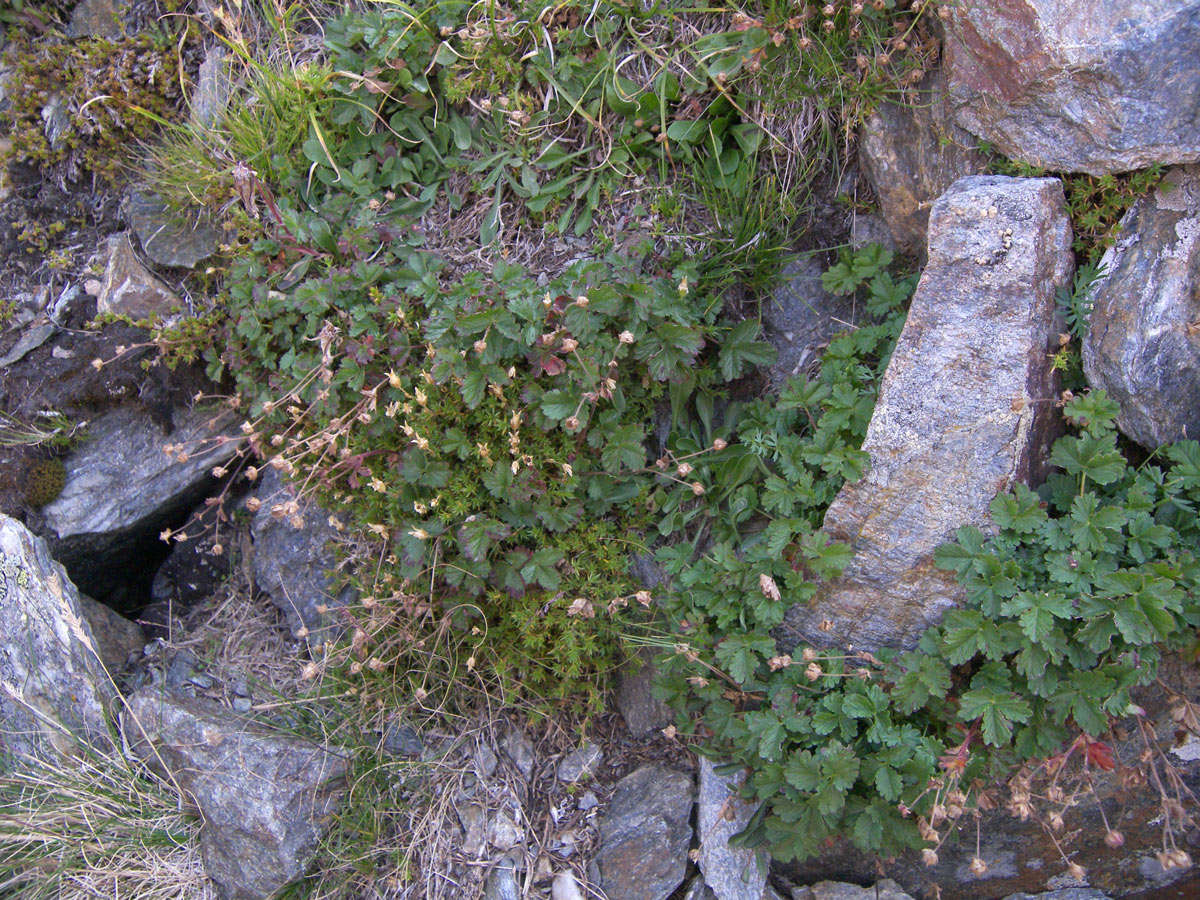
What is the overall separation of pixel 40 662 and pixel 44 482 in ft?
2.86

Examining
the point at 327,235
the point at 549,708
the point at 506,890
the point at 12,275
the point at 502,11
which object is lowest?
the point at 506,890

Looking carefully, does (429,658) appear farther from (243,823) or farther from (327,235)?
(327,235)

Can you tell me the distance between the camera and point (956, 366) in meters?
2.57

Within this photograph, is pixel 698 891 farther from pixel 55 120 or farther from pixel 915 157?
pixel 55 120

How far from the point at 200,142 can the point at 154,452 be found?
153 centimetres

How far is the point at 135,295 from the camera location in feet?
12.1

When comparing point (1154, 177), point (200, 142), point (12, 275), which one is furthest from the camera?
point (12, 275)

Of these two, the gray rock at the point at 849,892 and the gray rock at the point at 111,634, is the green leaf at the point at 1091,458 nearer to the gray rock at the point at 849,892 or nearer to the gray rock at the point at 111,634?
the gray rock at the point at 849,892

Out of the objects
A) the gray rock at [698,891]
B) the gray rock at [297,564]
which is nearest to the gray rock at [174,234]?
the gray rock at [297,564]

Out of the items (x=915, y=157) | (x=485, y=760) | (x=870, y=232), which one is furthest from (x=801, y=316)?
(x=485, y=760)

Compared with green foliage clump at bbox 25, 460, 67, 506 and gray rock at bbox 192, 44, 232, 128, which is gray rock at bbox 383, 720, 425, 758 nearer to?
green foliage clump at bbox 25, 460, 67, 506

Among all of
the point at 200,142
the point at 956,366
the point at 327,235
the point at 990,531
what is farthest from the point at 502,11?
the point at 990,531

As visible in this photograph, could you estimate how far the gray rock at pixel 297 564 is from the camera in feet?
11.7

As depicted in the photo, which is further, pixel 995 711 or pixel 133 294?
pixel 133 294
